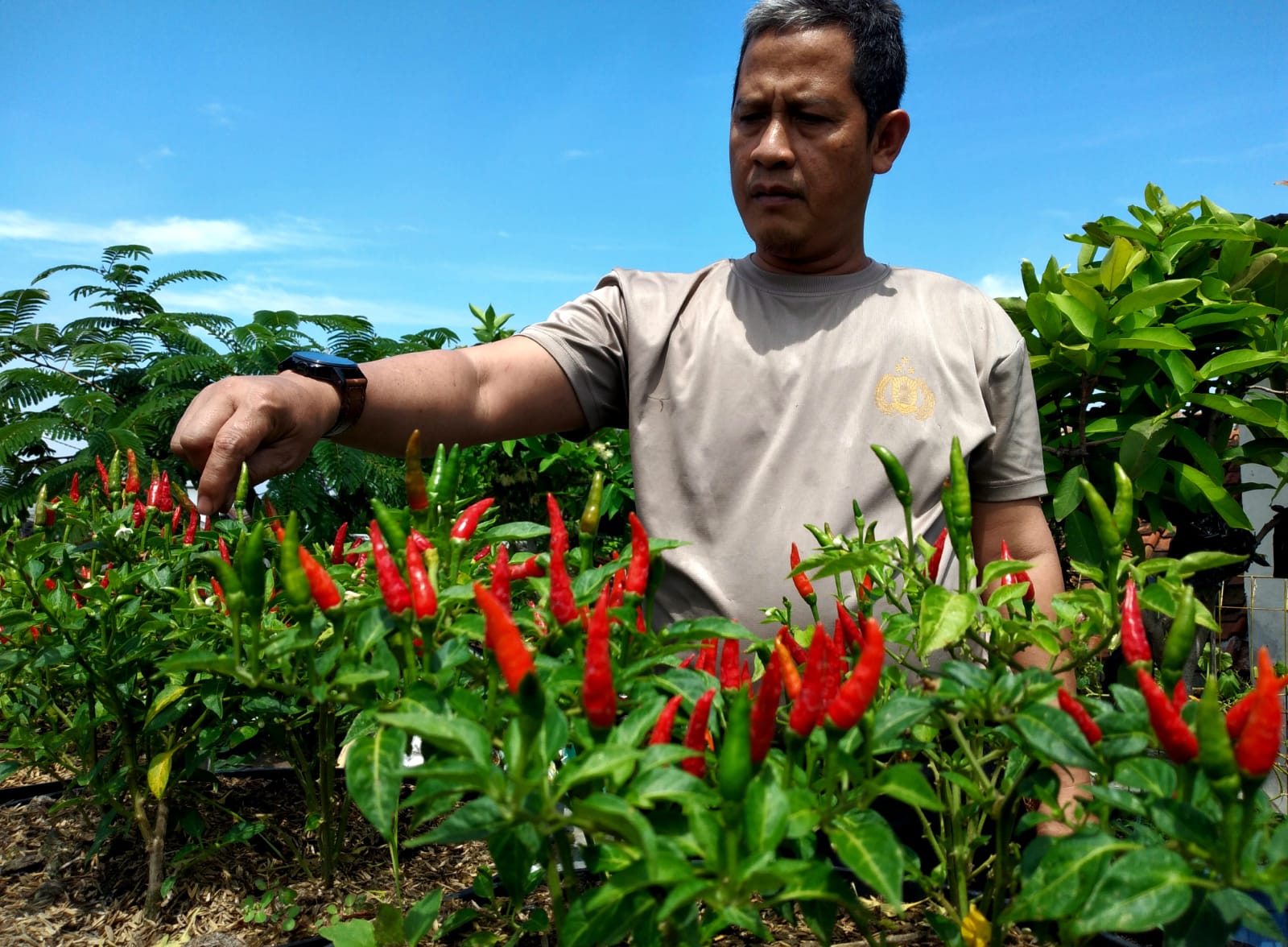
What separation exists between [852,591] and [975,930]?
1.17 metres

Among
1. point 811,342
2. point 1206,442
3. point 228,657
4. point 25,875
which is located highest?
point 811,342

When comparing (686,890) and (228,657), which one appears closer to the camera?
(686,890)

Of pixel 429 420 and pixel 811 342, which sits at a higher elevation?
pixel 811 342

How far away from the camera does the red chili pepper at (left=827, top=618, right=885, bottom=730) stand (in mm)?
785

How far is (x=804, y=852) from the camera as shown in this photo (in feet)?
2.96

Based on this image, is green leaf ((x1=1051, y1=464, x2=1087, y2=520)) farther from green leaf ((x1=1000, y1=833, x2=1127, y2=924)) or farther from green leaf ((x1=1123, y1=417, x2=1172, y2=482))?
green leaf ((x1=1000, y1=833, x2=1127, y2=924))

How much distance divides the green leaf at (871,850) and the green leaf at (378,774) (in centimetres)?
36

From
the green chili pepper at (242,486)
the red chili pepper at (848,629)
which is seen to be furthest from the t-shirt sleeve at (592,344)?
the red chili pepper at (848,629)

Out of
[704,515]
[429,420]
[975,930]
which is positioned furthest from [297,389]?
[975,930]

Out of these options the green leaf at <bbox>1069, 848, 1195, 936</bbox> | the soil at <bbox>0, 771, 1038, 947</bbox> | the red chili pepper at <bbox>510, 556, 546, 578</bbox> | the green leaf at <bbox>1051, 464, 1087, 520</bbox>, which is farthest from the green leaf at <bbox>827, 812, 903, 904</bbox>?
the green leaf at <bbox>1051, 464, 1087, 520</bbox>

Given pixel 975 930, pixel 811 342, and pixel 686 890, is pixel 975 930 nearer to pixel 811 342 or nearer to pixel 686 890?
pixel 686 890

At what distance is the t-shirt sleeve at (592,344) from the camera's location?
2.39m

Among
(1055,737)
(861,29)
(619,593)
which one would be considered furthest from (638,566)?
(861,29)

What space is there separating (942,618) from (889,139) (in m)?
1.90
